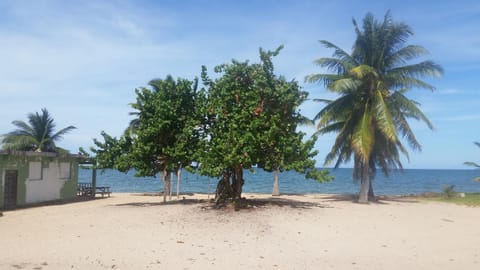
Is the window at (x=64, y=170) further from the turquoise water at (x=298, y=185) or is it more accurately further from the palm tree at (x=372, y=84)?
the palm tree at (x=372, y=84)

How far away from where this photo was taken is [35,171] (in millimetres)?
21281

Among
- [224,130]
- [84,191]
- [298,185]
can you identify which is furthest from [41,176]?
[298,185]

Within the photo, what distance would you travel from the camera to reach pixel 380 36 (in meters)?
22.1

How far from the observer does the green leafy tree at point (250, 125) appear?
50.9ft

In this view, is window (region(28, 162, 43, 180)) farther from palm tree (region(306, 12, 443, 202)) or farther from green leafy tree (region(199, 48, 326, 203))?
palm tree (region(306, 12, 443, 202))

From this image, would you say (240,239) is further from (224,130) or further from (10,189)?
(10,189)

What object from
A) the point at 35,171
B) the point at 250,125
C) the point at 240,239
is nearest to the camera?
the point at 240,239

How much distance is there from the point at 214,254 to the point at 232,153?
20.3 ft

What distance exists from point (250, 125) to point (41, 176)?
13.3 m

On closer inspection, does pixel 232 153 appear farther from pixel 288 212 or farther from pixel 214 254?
pixel 214 254

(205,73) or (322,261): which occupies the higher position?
(205,73)

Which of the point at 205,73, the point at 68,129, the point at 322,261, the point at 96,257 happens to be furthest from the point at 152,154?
the point at 68,129

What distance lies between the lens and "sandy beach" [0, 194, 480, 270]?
27.5ft

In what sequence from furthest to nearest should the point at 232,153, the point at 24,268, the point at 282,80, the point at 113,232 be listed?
the point at 282,80, the point at 232,153, the point at 113,232, the point at 24,268
